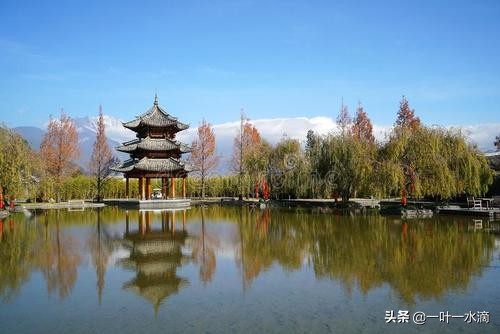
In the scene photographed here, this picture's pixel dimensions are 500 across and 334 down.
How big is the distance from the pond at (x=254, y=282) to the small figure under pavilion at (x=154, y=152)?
1576cm

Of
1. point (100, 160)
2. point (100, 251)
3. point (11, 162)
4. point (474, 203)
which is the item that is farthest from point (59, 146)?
point (474, 203)

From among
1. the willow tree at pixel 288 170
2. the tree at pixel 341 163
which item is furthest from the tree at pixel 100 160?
the tree at pixel 341 163

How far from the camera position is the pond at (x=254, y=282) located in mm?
5973

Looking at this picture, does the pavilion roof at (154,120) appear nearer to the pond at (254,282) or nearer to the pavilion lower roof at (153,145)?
the pavilion lower roof at (153,145)

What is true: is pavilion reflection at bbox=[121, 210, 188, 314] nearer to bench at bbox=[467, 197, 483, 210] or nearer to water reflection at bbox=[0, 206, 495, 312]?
water reflection at bbox=[0, 206, 495, 312]

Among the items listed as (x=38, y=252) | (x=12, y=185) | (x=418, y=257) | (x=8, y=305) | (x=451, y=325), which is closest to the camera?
(x=451, y=325)

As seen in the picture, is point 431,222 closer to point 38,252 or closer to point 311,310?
point 311,310

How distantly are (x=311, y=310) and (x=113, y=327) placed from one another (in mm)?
2647

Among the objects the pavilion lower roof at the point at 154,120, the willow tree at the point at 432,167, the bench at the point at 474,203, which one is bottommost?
the bench at the point at 474,203

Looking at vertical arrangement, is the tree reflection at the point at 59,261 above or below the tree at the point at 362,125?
below

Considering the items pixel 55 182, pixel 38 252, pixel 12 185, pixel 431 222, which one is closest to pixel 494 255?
pixel 431 222

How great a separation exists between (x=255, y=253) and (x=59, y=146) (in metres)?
27.5

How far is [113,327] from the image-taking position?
5801 millimetres

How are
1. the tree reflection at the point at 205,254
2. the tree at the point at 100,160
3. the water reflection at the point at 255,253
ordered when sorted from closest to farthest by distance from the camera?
the water reflection at the point at 255,253, the tree reflection at the point at 205,254, the tree at the point at 100,160
